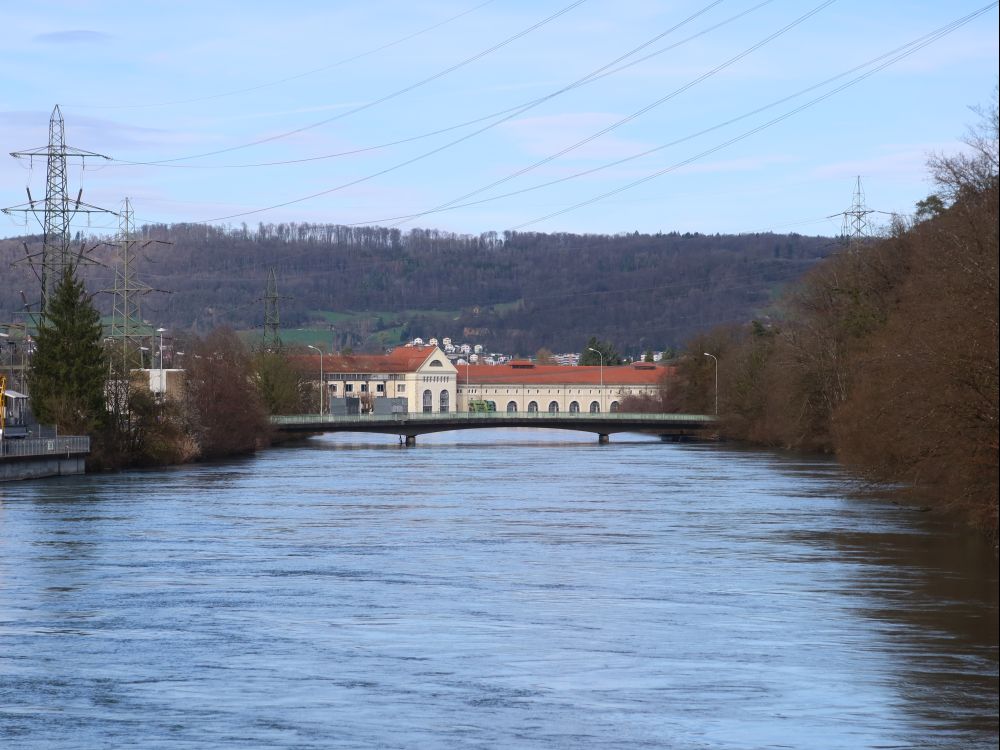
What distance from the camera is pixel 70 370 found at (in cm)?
7294

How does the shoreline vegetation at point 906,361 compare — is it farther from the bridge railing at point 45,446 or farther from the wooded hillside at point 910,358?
the bridge railing at point 45,446

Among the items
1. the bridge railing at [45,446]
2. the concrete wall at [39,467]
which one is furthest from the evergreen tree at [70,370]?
the concrete wall at [39,467]

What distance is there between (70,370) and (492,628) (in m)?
50.6

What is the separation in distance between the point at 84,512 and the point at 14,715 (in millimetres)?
30773

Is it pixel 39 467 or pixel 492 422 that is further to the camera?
pixel 492 422

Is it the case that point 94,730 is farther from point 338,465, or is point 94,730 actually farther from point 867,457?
point 338,465

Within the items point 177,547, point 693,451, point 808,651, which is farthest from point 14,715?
point 693,451

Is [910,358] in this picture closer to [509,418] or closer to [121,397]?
[121,397]

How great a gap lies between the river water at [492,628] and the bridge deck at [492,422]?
6417 centimetres

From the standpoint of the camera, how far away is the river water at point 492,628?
64.8ft

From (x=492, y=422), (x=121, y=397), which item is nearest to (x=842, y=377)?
(x=121, y=397)

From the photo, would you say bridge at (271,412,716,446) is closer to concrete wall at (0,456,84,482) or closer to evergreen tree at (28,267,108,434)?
evergreen tree at (28,267,108,434)

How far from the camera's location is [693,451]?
110 m

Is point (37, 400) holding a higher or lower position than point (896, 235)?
lower
